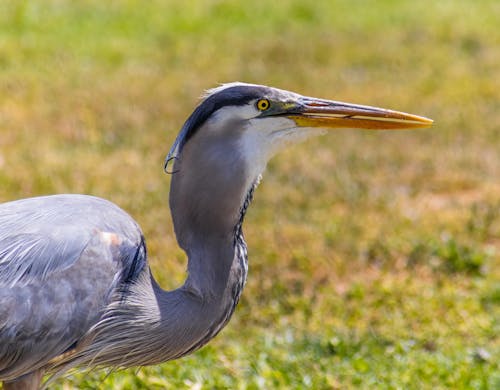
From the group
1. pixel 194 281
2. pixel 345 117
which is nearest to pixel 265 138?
pixel 345 117

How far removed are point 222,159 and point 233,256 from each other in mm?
398

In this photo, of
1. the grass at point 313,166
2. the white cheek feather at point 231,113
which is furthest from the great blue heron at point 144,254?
the grass at point 313,166

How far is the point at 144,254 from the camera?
4.03 m

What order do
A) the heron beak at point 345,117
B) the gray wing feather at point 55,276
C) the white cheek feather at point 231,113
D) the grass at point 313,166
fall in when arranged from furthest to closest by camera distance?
the grass at point 313,166 < the heron beak at point 345,117 < the white cheek feather at point 231,113 < the gray wing feather at point 55,276

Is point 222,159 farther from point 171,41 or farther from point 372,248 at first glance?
point 171,41

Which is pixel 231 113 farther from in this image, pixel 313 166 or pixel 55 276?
pixel 313 166

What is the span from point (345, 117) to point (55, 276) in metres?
1.33

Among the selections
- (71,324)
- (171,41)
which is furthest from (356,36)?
(71,324)

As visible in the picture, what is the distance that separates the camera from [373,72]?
11016 millimetres

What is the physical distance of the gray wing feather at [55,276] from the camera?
367 centimetres

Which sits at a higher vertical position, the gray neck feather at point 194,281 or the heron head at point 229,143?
the heron head at point 229,143

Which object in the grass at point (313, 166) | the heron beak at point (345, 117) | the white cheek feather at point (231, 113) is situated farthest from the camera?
the grass at point (313, 166)

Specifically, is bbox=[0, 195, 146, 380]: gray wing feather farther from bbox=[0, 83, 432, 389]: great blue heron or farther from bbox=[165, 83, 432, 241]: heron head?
bbox=[165, 83, 432, 241]: heron head

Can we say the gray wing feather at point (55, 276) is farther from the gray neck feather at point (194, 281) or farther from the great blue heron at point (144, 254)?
the gray neck feather at point (194, 281)
